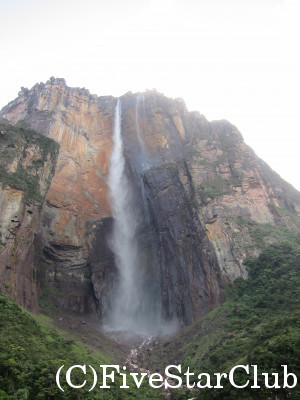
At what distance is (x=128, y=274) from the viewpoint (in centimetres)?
3200

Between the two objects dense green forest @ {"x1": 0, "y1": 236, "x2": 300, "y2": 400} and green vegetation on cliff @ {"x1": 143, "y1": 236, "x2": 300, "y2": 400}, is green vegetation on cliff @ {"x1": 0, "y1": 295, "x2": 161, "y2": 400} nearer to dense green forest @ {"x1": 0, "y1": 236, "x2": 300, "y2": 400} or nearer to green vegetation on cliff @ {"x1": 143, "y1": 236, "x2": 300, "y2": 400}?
dense green forest @ {"x1": 0, "y1": 236, "x2": 300, "y2": 400}

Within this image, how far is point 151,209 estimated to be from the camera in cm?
3359

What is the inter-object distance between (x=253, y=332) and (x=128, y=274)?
1799cm

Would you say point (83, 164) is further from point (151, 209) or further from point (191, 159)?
point (191, 159)

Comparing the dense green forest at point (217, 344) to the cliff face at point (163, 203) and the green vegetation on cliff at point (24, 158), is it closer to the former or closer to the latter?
the cliff face at point (163, 203)

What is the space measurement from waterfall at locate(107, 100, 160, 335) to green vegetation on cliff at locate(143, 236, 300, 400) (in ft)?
21.5

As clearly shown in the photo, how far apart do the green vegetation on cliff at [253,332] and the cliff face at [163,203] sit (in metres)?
2.18

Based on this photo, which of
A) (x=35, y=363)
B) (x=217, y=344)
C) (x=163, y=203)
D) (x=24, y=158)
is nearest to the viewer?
(x=35, y=363)

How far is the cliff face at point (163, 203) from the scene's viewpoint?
26.2 m

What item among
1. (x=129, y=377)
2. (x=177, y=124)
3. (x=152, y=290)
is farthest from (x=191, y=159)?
(x=129, y=377)

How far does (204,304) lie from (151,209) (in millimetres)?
12528


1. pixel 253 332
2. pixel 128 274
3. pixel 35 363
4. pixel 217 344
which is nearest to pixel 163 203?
pixel 128 274

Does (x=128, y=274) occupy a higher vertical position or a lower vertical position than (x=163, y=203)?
lower

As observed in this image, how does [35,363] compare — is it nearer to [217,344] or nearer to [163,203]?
[217,344]
